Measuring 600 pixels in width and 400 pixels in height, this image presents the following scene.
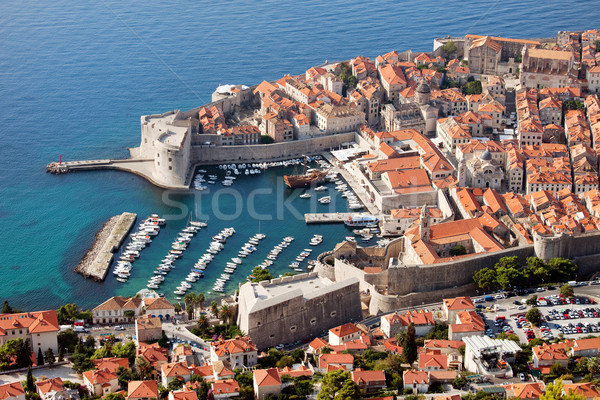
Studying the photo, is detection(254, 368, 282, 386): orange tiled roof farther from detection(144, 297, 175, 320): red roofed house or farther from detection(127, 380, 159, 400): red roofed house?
detection(144, 297, 175, 320): red roofed house

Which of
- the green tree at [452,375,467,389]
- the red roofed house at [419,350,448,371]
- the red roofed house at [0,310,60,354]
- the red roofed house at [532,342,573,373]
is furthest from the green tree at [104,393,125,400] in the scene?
the red roofed house at [532,342,573,373]

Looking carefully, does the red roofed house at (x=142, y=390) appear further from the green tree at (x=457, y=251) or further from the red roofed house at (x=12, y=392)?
the green tree at (x=457, y=251)

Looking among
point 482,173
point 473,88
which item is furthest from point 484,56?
point 482,173

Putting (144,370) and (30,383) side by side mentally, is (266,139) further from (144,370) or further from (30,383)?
(30,383)

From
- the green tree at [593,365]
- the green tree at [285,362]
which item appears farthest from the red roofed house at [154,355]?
the green tree at [593,365]

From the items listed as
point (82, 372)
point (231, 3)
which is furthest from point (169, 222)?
point (231, 3)

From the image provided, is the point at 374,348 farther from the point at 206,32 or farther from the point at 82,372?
the point at 206,32
